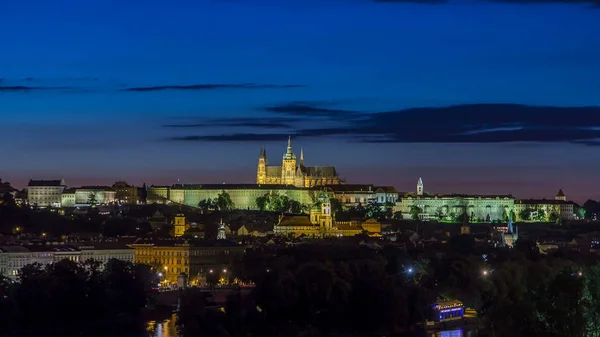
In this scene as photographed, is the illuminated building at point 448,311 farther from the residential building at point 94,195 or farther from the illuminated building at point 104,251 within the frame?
the residential building at point 94,195

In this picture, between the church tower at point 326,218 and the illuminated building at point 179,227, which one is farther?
the church tower at point 326,218

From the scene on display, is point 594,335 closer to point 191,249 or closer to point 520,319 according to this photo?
point 520,319

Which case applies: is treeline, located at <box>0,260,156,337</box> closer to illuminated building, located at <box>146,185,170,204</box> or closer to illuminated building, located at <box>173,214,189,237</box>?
illuminated building, located at <box>173,214,189,237</box>

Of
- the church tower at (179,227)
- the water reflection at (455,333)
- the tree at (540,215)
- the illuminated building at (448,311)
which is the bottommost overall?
the water reflection at (455,333)

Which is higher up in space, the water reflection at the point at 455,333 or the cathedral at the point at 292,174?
the cathedral at the point at 292,174

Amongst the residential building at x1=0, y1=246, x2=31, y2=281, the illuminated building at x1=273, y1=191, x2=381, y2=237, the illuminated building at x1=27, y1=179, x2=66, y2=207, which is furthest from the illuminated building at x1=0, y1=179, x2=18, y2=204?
the residential building at x1=0, y1=246, x2=31, y2=281

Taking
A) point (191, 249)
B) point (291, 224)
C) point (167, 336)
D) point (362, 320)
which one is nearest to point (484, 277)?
point (362, 320)

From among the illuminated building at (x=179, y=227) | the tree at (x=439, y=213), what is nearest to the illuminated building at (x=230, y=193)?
the tree at (x=439, y=213)

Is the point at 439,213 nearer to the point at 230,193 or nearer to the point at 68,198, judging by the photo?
the point at 230,193
